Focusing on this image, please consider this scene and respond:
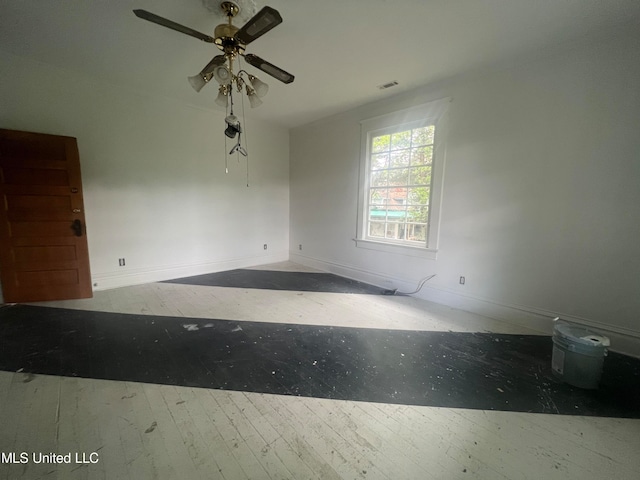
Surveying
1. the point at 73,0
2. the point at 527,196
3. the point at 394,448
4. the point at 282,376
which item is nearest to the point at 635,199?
the point at 527,196

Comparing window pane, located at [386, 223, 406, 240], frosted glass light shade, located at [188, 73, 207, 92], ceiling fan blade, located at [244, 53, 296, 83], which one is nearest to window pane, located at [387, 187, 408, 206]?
window pane, located at [386, 223, 406, 240]

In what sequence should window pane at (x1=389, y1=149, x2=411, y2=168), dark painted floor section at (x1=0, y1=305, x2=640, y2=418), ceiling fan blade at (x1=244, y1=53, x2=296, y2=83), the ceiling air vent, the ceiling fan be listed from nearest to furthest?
the ceiling fan < dark painted floor section at (x1=0, y1=305, x2=640, y2=418) < ceiling fan blade at (x1=244, y1=53, x2=296, y2=83) < the ceiling air vent < window pane at (x1=389, y1=149, x2=411, y2=168)

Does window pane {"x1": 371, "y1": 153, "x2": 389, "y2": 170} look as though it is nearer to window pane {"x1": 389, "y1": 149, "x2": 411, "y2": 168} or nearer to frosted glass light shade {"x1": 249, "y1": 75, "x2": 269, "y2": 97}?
window pane {"x1": 389, "y1": 149, "x2": 411, "y2": 168}

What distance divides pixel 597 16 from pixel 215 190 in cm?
487

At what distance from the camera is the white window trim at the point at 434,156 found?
10.5 feet

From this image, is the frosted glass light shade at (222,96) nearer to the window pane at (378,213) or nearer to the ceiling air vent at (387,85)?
the ceiling air vent at (387,85)

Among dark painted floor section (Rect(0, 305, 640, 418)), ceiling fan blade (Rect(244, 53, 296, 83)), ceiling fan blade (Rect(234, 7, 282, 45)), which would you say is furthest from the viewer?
ceiling fan blade (Rect(244, 53, 296, 83))

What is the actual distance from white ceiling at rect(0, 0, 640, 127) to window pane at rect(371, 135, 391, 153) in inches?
27.6

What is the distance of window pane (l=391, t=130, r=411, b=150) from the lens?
3.58 m

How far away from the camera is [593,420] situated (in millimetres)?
1563

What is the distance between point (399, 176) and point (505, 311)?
83.8 inches

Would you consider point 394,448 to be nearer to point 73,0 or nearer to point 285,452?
point 285,452

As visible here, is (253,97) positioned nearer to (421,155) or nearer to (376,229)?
(421,155)

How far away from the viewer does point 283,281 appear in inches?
167
